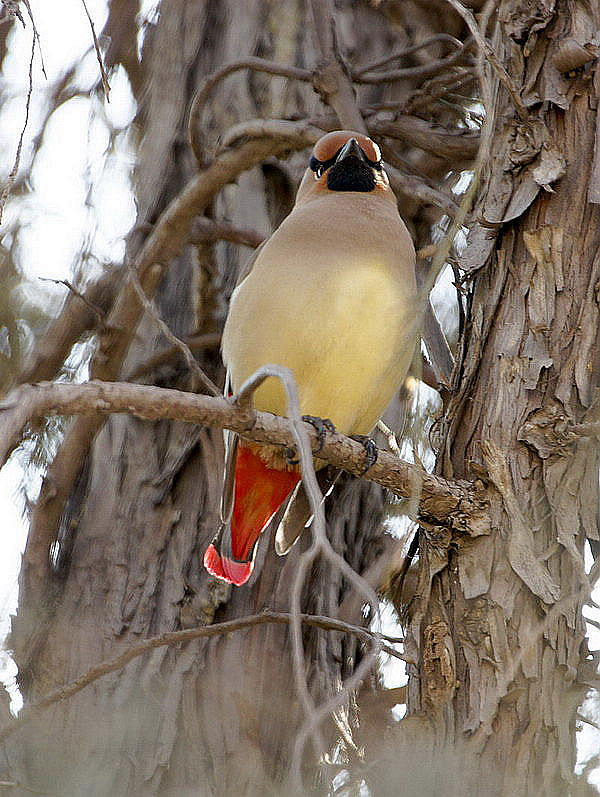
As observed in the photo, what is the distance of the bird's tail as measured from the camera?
301cm

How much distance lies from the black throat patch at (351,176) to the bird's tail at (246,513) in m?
0.86

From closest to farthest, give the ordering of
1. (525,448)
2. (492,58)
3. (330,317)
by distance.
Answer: (492,58) < (525,448) < (330,317)

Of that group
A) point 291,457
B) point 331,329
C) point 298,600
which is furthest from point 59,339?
point 298,600

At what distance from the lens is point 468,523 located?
2.27 m

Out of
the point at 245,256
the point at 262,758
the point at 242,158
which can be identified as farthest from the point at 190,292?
the point at 262,758

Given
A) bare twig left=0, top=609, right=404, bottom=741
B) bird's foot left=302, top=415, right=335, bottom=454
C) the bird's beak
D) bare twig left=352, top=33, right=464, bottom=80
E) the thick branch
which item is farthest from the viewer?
bare twig left=352, top=33, right=464, bottom=80

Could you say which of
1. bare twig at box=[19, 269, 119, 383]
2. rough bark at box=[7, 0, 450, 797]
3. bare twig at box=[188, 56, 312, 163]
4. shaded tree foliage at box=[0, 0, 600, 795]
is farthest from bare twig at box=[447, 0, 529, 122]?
bare twig at box=[19, 269, 119, 383]

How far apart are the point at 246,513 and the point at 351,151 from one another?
1.12 metres

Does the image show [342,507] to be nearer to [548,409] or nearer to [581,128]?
[548,409]

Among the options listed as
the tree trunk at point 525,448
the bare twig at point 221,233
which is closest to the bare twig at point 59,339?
the bare twig at point 221,233

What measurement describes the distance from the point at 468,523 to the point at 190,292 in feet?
5.42

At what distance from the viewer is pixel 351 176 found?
318 centimetres

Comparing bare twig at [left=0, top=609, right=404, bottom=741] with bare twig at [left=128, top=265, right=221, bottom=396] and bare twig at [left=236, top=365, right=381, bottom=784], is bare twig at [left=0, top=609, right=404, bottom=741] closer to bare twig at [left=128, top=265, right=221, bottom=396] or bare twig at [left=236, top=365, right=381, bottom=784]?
bare twig at [left=128, top=265, right=221, bottom=396]

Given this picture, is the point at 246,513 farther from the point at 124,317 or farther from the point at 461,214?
the point at 461,214
